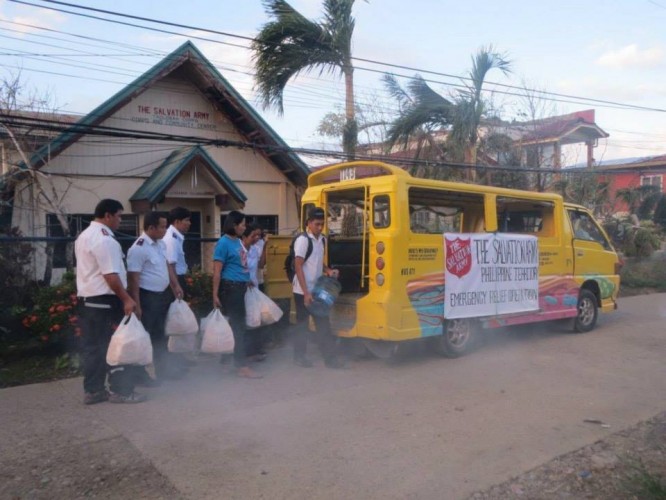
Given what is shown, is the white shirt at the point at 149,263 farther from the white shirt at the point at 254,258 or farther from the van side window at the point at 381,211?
the van side window at the point at 381,211

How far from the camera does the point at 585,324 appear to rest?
33.5 ft

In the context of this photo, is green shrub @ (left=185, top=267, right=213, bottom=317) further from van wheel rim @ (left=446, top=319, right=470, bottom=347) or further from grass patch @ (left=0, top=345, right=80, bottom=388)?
van wheel rim @ (left=446, top=319, right=470, bottom=347)

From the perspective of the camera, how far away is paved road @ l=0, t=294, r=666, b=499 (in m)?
4.34

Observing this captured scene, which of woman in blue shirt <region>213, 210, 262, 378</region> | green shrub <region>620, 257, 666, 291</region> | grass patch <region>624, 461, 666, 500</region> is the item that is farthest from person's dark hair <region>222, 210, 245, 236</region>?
green shrub <region>620, 257, 666, 291</region>

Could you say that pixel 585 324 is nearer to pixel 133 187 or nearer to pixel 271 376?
pixel 271 376

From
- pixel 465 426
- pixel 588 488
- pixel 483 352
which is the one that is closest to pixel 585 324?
pixel 483 352

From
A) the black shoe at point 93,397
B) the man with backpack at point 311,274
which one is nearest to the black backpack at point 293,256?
the man with backpack at point 311,274

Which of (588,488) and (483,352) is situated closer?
(588,488)

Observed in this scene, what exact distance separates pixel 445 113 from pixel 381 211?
30.3 ft

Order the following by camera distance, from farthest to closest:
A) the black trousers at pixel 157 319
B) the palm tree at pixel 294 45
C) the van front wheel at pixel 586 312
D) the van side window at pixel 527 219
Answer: the palm tree at pixel 294 45, the van front wheel at pixel 586 312, the van side window at pixel 527 219, the black trousers at pixel 157 319

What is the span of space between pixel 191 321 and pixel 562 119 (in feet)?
56.2

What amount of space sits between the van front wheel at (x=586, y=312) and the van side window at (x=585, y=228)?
898mm

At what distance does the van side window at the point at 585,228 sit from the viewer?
10.0 metres

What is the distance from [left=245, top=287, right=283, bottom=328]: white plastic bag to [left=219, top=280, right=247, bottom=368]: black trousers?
0.26 ft
